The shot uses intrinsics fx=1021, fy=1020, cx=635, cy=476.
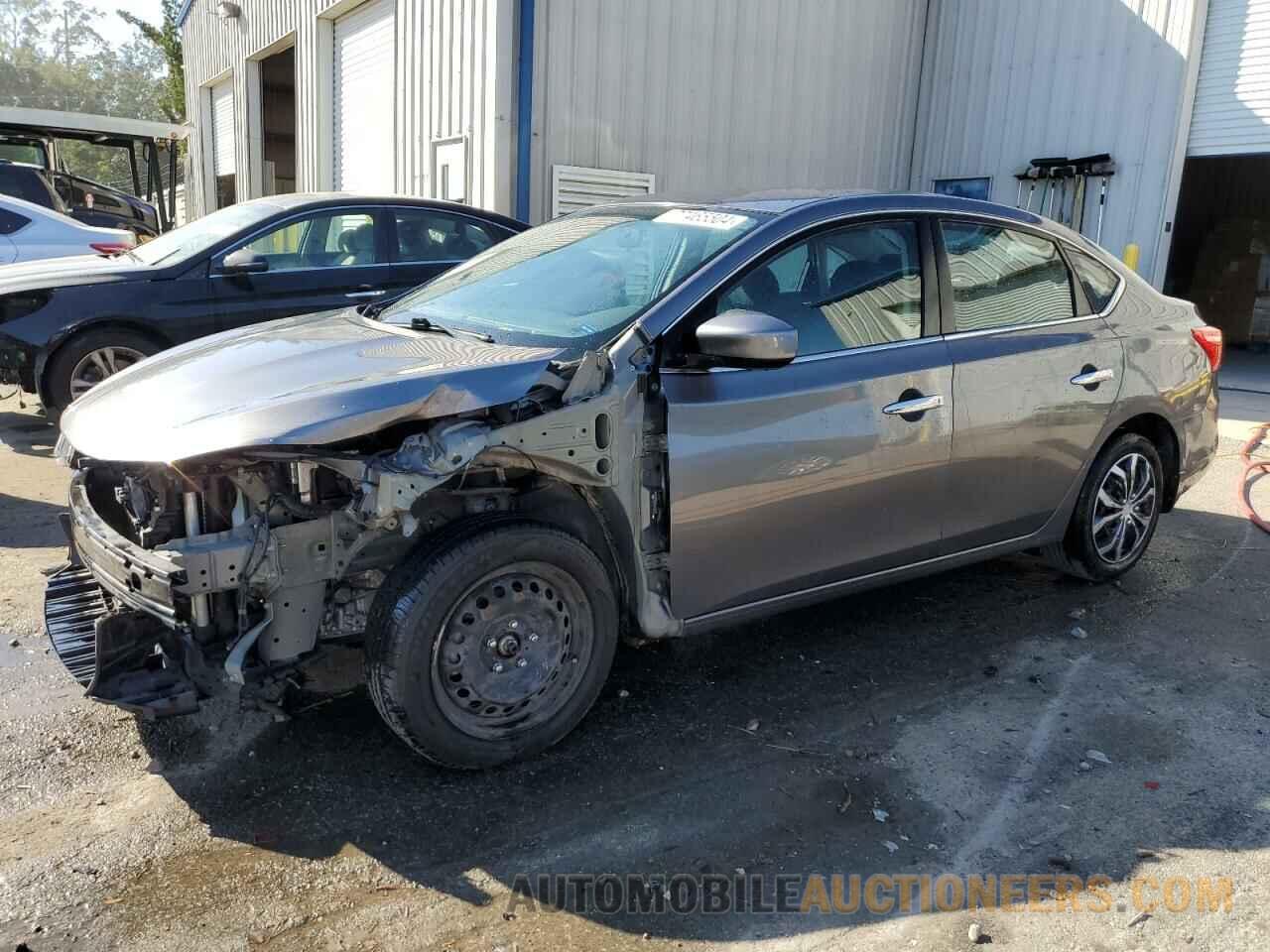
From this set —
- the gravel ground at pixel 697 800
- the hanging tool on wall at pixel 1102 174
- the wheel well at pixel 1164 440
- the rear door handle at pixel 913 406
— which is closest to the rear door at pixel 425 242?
the gravel ground at pixel 697 800

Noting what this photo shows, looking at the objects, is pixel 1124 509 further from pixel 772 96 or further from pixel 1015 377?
pixel 772 96

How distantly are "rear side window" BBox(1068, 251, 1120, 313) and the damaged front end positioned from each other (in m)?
2.51

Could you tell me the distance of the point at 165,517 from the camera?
2727 millimetres

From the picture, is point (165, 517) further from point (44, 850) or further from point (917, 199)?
point (917, 199)

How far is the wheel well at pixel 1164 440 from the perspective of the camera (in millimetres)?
4641

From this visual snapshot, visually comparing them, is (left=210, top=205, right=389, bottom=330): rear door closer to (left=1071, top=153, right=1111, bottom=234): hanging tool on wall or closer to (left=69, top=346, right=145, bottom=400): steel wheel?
(left=69, top=346, right=145, bottom=400): steel wheel

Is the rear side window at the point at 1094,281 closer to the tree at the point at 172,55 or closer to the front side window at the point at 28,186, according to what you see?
the front side window at the point at 28,186

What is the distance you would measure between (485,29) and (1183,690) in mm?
8644

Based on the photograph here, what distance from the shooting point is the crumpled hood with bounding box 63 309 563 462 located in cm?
263

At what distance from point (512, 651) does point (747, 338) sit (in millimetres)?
1156

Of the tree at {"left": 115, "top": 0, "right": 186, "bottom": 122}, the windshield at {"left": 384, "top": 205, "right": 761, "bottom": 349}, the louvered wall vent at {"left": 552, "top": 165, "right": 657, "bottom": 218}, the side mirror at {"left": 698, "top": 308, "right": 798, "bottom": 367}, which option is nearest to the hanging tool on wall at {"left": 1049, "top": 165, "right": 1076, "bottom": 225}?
the louvered wall vent at {"left": 552, "top": 165, "right": 657, "bottom": 218}

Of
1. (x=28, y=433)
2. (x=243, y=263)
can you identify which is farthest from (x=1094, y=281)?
(x=28, y=433)

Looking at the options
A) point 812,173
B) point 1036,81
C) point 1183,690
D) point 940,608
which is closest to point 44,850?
point 940,608

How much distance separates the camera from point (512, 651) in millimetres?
3008
